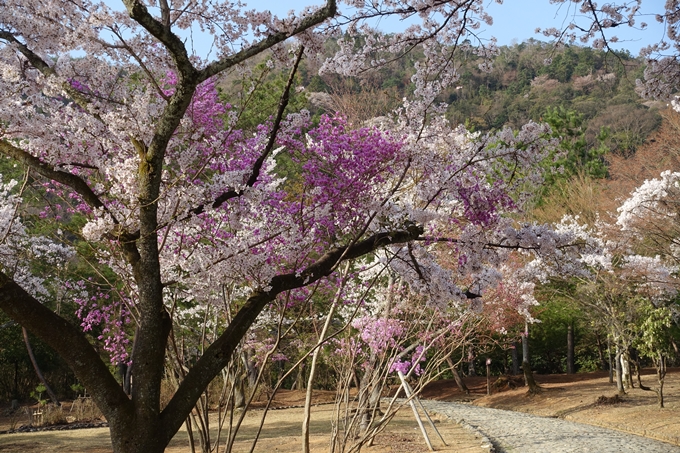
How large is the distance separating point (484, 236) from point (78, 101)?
9.46 feet

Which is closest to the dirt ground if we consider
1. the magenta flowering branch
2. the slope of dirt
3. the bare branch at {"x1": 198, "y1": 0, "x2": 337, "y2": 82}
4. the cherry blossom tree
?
the slope of dirt

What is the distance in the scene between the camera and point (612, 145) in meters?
34.2

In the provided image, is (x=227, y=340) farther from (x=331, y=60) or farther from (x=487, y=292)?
(x=487, y=292)

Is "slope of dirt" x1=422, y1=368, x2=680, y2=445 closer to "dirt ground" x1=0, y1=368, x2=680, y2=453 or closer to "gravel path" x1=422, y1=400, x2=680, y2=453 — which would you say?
"dirt ground" x1=0, y1=368, x2=680, y2=453

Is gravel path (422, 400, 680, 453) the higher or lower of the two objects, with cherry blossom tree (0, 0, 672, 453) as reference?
lower

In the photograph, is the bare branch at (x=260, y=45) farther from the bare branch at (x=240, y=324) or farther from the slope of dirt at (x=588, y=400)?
the slope of dirt at (x=588, y=400)

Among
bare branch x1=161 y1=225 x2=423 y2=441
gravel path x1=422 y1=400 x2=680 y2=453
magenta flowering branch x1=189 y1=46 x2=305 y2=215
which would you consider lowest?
gravel path x1=422 y1=400 x2=680 y2=453

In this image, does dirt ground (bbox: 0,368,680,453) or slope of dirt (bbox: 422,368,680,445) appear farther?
slope of dirt (bbox: 422,368,680,445)

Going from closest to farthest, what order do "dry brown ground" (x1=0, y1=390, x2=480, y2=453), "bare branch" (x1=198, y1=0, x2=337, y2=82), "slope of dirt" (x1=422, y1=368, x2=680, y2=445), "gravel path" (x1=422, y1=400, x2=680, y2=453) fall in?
"bare branch" (x1=198, y1=0, x2=337, y2=82)
"gravel path" (x1=422, y1=400, x2=680, y2=453)
"dry brown ground" (x1=0, y1=390, x2=480, y2=453)
"slope of dirt" (x1=422, y1=368, x2=680, y2=445)

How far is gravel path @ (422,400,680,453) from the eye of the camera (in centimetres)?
851

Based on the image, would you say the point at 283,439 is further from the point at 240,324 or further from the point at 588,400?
the point at 240,324

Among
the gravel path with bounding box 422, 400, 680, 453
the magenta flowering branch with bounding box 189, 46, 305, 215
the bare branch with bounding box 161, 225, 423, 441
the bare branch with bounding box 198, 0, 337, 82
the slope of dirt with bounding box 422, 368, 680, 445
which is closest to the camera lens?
the bare branch with bounding box 198, 0, 337, 82

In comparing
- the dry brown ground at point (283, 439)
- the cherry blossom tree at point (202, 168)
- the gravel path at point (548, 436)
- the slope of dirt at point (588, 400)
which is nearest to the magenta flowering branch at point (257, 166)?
the cherry blossom tree at point (202, 168)

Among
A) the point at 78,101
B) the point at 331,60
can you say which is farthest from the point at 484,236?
the point at 78,101
